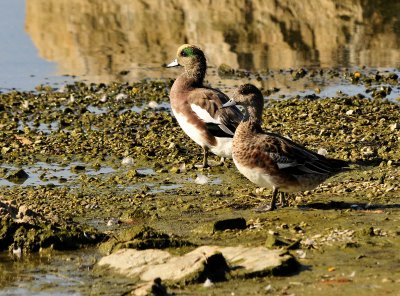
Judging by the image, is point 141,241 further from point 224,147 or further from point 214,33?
point 214,33

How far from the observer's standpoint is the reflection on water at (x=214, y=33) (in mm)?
17812

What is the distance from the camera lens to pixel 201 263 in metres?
7.73

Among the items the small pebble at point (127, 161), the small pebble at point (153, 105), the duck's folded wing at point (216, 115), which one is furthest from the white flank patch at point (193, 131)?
the small pebble at point (153, 105)

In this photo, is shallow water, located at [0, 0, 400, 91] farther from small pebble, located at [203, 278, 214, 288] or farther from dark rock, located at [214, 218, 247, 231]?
small pebble, located at [203, 278, 214, 288]

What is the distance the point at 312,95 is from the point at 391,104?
1.28m

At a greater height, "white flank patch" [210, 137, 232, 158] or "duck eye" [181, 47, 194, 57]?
"duck eye" [181, 47, 194, 57]

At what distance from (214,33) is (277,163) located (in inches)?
368

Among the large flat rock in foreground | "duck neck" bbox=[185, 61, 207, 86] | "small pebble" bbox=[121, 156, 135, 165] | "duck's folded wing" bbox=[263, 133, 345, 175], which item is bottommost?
the large flat rock in foreground

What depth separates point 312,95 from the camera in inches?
606

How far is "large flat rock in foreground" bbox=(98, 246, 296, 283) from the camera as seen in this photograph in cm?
773

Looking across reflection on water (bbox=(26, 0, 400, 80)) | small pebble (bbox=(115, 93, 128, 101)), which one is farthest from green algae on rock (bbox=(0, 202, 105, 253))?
reflection on water (bbox=(26, 0, 400, 80))

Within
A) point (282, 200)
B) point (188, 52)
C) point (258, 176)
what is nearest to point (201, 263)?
point (258, 176)

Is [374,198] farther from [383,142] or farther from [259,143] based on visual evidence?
[383,142]

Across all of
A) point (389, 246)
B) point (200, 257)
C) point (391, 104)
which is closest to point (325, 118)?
point (391, 104)
